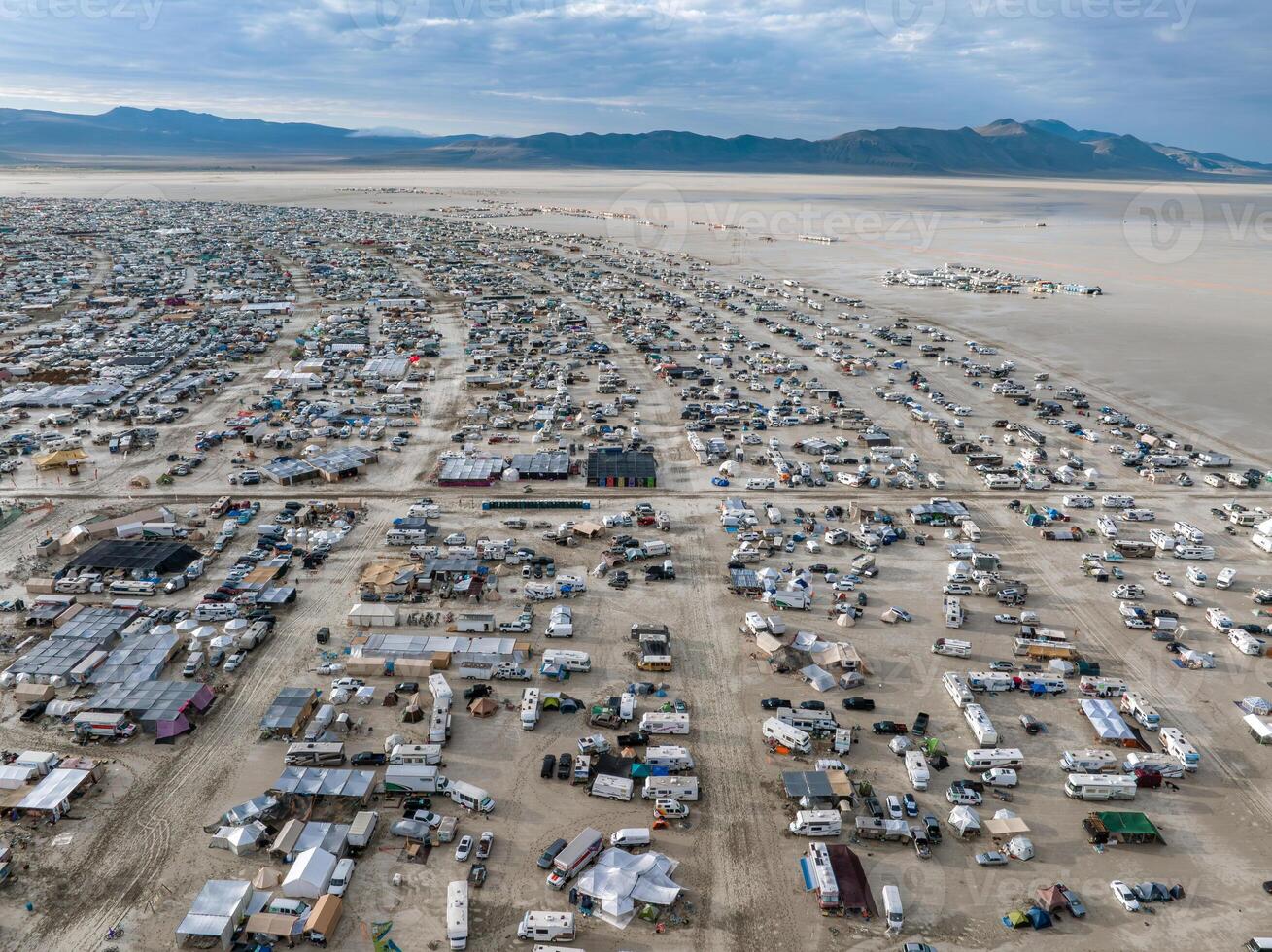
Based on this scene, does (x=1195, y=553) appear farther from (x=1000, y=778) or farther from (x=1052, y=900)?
(x=1052, y=900)

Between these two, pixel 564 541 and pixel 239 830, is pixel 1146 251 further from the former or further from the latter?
pixel 239 830

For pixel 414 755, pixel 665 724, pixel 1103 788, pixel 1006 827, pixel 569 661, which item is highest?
pixel 569 661

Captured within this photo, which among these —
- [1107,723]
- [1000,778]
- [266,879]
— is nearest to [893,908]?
[1000,778]

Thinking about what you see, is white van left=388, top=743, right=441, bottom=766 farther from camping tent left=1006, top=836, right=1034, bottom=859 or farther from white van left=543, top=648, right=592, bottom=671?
camping tent left=1006, top=836, right=1034, bottom=859

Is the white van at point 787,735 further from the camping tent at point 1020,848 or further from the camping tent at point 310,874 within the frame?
the camping tent at point 310,874

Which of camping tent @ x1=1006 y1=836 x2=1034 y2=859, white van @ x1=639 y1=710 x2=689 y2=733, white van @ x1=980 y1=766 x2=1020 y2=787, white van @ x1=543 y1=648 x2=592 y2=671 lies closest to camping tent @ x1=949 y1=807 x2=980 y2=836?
camping tent @ x1=1006 y1=836 x2=1034 y2=859

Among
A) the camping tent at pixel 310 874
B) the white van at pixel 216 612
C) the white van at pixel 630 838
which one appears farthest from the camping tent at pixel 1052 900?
the white van at pixel 216 612
